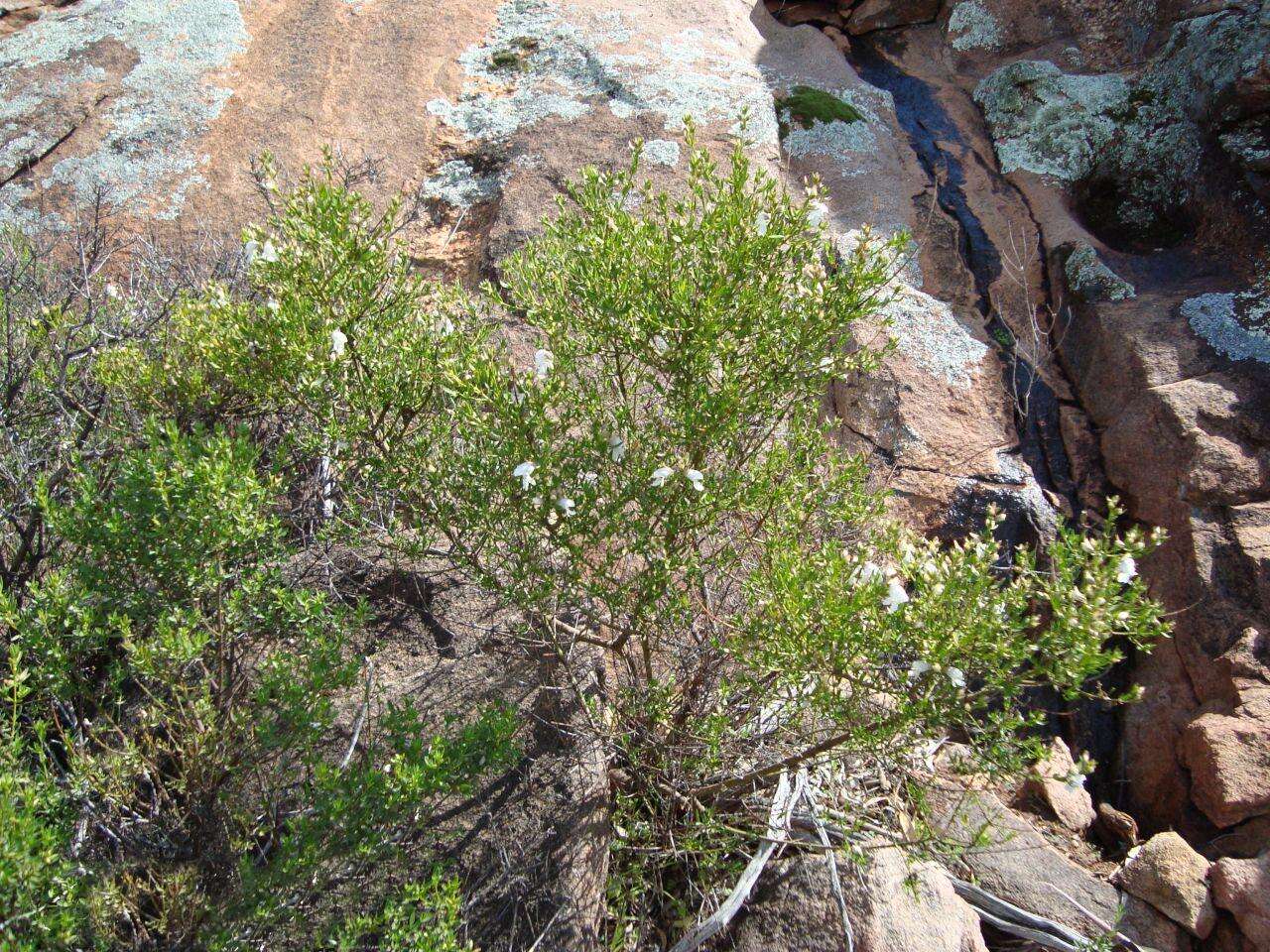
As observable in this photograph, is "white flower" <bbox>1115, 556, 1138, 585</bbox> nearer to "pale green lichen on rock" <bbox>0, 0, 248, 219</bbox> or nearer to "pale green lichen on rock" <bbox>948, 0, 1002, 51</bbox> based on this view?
"pale green lichen on rock" <bbox>0, 0, 248, 219</bbox>

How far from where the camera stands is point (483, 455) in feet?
9.20

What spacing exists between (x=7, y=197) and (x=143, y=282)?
5.32 ft

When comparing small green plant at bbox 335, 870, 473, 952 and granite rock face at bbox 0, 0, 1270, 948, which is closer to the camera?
small green plant at bbox 335, 870, 473, 952

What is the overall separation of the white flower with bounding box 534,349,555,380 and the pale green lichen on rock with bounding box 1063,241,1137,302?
4.24m

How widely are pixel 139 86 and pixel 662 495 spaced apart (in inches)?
235

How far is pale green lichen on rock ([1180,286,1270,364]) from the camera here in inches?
188

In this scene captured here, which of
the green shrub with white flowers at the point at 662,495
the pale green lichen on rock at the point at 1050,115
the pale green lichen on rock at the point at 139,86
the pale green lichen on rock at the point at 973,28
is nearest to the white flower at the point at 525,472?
the green shrub with white flowers at the point at 662,495

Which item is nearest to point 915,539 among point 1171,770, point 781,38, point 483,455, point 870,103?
point 1171,770

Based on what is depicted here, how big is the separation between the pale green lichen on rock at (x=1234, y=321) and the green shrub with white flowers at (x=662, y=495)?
276 centimetres

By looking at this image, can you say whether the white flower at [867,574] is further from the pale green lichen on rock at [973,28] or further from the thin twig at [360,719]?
the pale green lichen on rock at [973,28]

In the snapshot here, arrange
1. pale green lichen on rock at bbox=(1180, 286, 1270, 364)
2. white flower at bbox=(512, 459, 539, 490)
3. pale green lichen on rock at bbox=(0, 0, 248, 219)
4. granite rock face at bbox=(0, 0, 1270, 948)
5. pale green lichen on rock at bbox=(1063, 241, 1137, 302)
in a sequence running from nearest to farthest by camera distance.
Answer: white flower at bbox=(512, 459, 539, 490), granite rock face at bbox=(0, 0, 1270, 948), pale green lichen on rock at bbox=(1180, 286, 1270, 364), pale green lichen on rock at bbox=(1063, 241, 1137, 302), pale green lichen on rock at bbox=(0, 0, 248, 219)

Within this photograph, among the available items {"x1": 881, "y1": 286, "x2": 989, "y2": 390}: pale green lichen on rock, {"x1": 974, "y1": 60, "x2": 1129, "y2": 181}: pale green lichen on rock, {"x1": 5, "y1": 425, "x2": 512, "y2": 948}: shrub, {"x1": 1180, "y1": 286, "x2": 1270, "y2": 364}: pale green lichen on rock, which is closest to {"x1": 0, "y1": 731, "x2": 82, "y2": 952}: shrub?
{"x1": 5, "y1": 425, "x2": 512, "y2": 948}: shrub

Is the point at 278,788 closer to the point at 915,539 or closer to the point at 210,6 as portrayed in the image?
the point at 915,539

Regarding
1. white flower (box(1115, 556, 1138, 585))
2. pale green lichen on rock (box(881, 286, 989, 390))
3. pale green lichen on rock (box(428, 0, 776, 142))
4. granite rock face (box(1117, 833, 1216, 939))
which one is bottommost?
granite rock face (box(1117, 833, 1216, 939))
